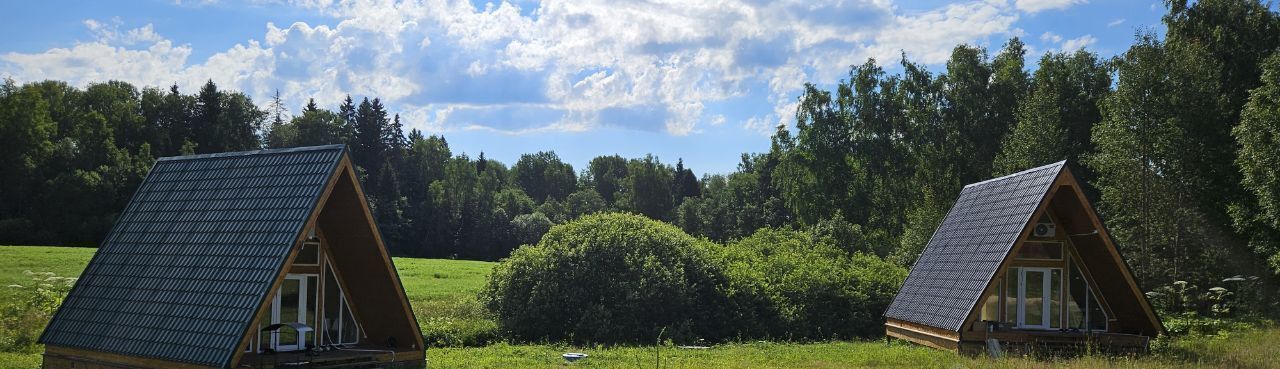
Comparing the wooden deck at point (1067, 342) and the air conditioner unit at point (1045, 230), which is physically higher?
the air conditioner unit at point (1045, 230)

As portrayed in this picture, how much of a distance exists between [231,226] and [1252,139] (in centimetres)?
3063

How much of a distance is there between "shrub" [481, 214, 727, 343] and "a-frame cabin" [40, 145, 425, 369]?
10.8 m

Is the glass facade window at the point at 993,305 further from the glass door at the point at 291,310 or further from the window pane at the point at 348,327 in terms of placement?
the glass door at the point at 291,310

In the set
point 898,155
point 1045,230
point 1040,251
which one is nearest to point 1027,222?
point 1045,230

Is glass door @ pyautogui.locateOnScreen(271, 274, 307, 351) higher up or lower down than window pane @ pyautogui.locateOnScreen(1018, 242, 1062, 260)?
Result: lower down

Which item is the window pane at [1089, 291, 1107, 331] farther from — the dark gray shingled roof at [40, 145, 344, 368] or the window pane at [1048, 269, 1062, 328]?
the dark gray shingled roof at [40, 145, 344, 368]

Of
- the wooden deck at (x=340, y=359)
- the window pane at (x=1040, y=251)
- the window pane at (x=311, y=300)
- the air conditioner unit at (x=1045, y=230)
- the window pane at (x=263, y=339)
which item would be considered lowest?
the wooden deck at (x=340, y=359)

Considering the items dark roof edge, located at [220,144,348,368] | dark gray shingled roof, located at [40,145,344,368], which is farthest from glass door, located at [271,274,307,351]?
dark roof edge, located at [220,144,348,368]

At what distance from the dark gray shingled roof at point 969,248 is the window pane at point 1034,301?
1.43m

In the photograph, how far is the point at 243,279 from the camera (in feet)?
44.9

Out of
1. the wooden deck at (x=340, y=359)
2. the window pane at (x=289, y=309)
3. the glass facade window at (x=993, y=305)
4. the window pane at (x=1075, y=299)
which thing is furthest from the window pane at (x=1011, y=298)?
the window pane at (x=289, y=309)

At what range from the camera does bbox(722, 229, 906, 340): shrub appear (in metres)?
28.7

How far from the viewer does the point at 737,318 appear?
28516 mm

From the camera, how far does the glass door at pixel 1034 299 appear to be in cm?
2191
